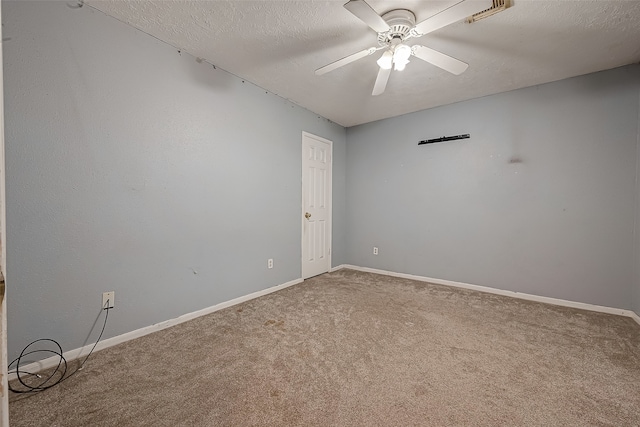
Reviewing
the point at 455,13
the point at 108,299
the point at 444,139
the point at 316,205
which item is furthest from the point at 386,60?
the point at 108,299

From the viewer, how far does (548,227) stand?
2.90 m

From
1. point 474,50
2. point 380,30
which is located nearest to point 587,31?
point 474,50

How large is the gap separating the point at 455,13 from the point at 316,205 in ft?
8.97

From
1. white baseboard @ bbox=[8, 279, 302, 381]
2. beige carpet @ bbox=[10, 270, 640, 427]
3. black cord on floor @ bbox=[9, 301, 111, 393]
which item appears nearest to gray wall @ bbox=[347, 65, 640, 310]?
beige carpet @ bbox=[10, 270, 640, 427]

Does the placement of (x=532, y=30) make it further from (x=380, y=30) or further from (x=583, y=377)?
(x=583, y=377)

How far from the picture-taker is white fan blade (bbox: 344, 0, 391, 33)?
149cm

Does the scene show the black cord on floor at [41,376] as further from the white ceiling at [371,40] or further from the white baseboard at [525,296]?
the white baseboard at [525,296]

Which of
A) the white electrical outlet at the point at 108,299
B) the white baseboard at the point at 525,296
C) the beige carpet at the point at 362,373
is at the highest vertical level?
the white electrical outlet at the point at 108,299

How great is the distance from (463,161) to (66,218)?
4.02 m

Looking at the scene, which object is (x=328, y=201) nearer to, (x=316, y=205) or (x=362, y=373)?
(x=316, y=205)

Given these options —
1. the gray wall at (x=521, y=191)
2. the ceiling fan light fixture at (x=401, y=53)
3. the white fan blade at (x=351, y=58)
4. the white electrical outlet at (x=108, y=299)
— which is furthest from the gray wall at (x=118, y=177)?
the gray wall at (x=521, y=191)

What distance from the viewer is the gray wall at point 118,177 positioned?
164 cm

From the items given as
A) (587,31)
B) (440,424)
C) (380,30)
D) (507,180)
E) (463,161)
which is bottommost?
(440,424)

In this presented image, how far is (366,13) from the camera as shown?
62.6 inches
